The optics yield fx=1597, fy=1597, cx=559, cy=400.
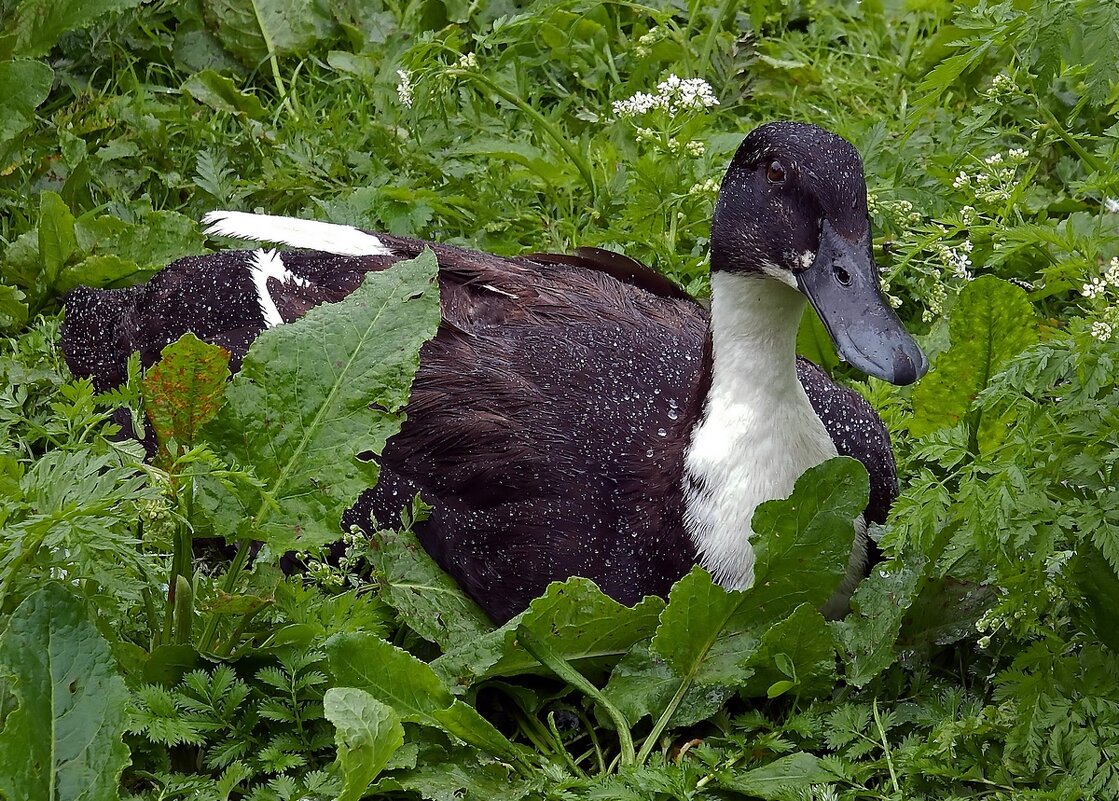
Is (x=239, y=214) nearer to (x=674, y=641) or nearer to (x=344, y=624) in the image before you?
(x=344, y=624)

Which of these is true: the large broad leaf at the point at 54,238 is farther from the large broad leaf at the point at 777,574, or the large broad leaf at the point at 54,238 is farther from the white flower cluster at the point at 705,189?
the large broad leaf at the point at 777,574

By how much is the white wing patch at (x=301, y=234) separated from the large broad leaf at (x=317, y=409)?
0.95 m

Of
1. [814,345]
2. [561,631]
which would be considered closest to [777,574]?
[561,631]

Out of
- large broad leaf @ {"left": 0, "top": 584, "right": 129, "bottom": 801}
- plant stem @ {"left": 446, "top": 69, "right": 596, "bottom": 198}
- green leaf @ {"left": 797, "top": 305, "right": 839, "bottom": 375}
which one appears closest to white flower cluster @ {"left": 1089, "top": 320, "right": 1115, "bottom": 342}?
green leaf @ {"left": 797, "top": 305, "right": 839, "bottom": 375}

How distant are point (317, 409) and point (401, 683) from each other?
0.54 meters

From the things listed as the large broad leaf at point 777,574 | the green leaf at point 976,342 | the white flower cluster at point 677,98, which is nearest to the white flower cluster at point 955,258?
the green leaf at point 976,342

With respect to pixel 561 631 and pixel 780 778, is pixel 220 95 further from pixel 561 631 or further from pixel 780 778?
pixel 780 778

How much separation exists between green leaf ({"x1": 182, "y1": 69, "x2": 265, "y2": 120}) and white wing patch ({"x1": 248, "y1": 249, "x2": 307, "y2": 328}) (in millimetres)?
1388

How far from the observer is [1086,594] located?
2.91 meters

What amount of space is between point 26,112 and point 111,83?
779 millimetres

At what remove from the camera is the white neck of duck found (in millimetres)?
3279

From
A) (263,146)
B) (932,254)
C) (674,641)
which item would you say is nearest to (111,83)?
(263,146)

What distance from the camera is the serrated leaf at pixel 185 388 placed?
294 centimetres

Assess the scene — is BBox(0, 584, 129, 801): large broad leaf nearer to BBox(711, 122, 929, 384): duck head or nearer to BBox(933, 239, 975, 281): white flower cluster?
BBox(711, 122, 929, 384): duck head
